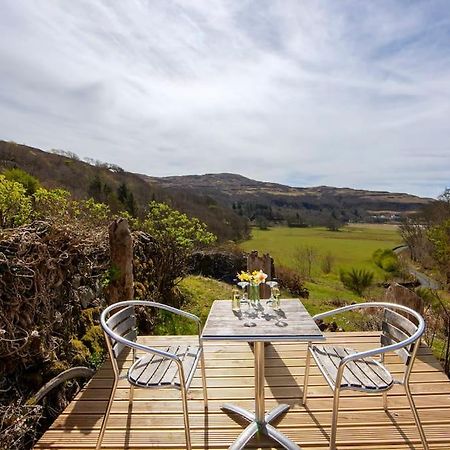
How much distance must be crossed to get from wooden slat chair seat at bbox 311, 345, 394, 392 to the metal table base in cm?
40

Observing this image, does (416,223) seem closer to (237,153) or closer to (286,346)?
(237,153)

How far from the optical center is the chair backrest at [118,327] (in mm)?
2071

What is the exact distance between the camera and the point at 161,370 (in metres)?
2.28

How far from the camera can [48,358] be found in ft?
9.40

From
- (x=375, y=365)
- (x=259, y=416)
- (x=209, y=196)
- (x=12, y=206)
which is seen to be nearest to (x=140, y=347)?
(x=259, y=416)

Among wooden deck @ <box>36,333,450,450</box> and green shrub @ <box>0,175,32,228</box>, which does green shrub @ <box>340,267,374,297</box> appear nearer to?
wooden deck @ <box>36,333,450,450</box>

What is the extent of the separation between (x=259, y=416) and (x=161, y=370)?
2.38 ft

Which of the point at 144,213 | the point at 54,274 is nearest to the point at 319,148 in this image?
the point at 144,213

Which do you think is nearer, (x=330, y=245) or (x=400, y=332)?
(x=400, y=332)

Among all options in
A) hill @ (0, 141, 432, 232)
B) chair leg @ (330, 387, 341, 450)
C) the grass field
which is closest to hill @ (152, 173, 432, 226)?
hill @ (0, 141, 432, 232)

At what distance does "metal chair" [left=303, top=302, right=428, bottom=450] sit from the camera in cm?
195

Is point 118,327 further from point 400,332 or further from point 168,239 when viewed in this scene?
point 168,239

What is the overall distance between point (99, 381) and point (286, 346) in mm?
1875

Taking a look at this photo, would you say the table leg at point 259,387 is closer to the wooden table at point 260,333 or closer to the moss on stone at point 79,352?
the wooden table at point 260,333
